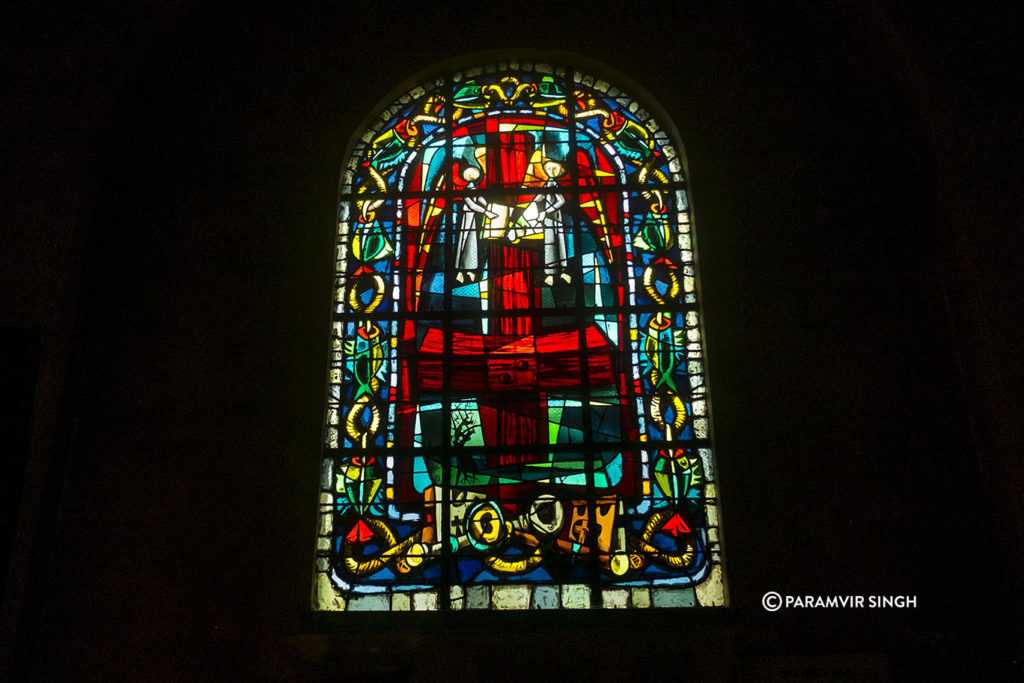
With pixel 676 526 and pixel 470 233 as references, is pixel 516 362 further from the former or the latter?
pixel 676 526

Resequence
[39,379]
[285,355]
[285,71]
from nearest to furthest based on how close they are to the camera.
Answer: [39,379] → [285,355] → [285,71]

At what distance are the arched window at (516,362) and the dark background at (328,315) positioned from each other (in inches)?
6.0


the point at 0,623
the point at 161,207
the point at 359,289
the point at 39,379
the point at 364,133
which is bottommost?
the point at 0,623

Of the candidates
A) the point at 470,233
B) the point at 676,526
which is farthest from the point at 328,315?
the point at 676,526

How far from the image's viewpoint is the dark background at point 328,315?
383 centimetres

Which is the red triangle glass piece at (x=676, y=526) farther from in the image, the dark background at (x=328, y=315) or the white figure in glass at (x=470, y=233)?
the white figure in glass at (x=470, y=233)

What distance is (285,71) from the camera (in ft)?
17.0

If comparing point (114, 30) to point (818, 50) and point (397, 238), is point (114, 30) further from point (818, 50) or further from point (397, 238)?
point (818, 50)

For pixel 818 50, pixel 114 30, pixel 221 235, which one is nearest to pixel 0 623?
pixel 221 235

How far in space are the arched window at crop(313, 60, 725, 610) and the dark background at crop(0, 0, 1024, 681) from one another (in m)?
0.15

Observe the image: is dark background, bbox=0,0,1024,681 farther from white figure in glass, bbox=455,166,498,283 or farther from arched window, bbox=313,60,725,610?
white figure in glass, bbox=455,166,498,283

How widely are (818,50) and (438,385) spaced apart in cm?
261

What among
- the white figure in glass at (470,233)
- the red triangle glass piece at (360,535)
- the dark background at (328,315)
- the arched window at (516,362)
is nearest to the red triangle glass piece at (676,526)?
the arched window at (516,362)

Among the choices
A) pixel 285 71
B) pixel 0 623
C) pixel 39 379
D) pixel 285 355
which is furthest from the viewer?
pixel 285 71
